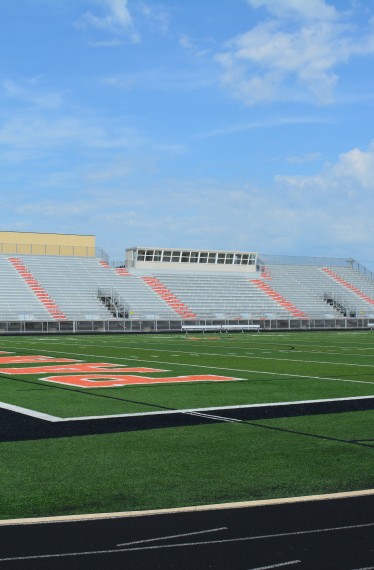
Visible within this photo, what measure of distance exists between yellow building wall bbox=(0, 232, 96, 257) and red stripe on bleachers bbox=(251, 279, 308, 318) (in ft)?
48.0

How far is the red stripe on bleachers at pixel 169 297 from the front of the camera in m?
58.1

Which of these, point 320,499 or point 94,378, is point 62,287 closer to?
point 94,378

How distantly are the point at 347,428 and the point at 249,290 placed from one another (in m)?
54.5

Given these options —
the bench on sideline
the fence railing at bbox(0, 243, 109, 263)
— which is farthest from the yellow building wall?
the bench on sideline

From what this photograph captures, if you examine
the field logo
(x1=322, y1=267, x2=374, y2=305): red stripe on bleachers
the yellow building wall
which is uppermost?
the yellow building wall

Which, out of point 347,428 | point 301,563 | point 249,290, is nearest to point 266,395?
point 347,428

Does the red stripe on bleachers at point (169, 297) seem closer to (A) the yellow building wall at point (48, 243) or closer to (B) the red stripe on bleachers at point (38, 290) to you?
(A) the yellow building wall at point (48, 243)

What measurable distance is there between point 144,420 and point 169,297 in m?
48.4

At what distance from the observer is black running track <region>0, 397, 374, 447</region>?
1128 centimetres

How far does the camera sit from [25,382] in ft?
59.9

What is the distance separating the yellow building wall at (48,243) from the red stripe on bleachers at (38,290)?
15.4ft

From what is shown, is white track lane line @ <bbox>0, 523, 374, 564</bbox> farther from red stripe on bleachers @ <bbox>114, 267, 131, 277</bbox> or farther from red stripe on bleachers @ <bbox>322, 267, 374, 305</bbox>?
red stripe on bleachers @ <bbox>322, 267, 374, 305</bbox>

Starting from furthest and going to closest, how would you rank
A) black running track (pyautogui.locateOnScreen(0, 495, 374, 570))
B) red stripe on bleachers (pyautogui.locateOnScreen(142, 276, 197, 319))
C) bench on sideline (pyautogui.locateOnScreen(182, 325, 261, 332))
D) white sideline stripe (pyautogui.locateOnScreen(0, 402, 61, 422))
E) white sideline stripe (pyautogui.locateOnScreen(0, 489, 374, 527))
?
red stripe on bleachers (pyautogui.locateOnScreen(142, 276, 197, 319)) < bench on sideline (pyautogui.locateOnScreen(182, 325, 261, 332)) < white sideline stripe (pyautogui.locateOnScreen(0, 402, 61, 422)) < white sideline stripe (pyautogui.locateOnScreen(0, 489, 374, 527)) < black running track (pyautogui.locateOnScreen(0, 495, 374, 570))

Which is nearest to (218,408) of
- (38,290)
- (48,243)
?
(38,290)
